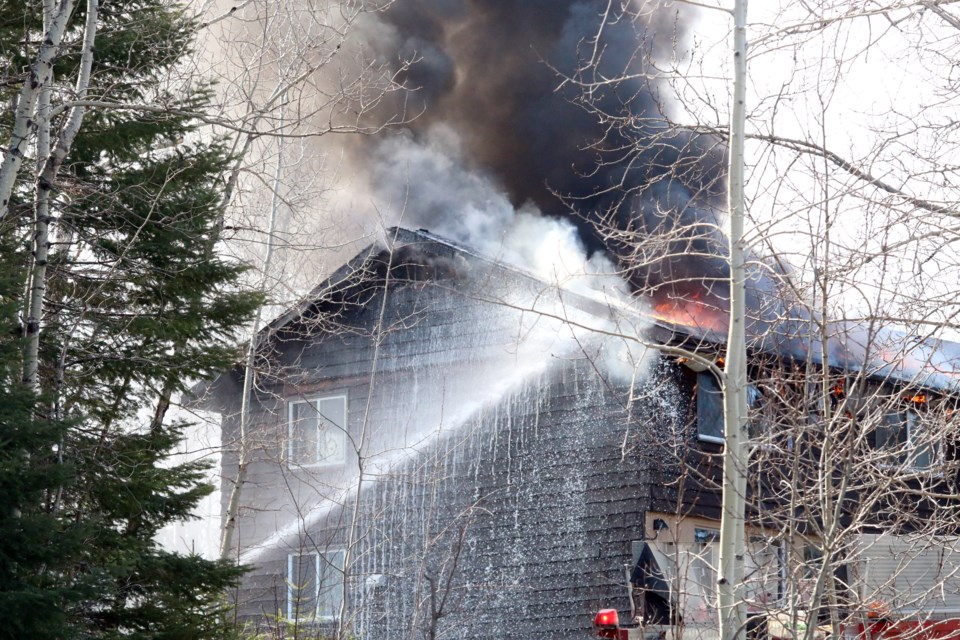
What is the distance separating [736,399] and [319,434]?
11.2 metres

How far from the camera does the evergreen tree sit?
827 centimetres

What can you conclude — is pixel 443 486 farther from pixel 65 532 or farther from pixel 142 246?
pixel 65 532

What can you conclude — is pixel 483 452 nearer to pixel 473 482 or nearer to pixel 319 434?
pixel 473 482

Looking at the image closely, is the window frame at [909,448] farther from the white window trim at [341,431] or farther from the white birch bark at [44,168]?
the white window trim at [341,431]

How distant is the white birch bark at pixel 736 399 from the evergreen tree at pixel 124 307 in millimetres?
3737

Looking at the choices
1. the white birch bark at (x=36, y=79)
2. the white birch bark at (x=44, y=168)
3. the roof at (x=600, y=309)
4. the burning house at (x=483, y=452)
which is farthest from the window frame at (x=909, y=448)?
the white birch bark at (x=36, y=79)

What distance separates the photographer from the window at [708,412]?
14023 mm

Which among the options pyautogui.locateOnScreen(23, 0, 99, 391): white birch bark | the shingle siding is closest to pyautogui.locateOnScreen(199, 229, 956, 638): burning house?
the shingle siding

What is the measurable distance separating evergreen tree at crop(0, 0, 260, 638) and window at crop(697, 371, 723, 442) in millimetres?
6352

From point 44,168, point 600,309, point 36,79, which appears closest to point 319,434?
point 600,309

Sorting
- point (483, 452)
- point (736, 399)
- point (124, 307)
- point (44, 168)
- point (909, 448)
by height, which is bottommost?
point (909, 448)

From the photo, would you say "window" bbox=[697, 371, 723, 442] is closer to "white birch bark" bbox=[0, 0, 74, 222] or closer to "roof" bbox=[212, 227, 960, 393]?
"roof" bbox=[212, 227, 960, 393]

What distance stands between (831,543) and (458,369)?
419 inches

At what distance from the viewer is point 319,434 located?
1703 cm
